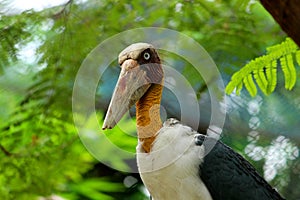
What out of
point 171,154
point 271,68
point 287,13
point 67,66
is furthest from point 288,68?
point 67,66

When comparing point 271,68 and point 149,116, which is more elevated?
point 271,68

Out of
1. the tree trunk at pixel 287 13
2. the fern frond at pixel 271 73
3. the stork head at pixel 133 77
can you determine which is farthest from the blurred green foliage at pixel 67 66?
the tree trunk at pixel 287 13

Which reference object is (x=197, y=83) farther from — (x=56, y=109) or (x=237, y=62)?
(x=56, y=109)

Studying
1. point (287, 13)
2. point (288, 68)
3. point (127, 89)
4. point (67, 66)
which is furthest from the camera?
point (67, 66)

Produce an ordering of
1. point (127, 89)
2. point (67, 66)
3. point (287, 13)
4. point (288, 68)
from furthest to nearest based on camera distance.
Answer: point (67, 66)
point (127, 89)
point (288, 68)
point (287, 13)

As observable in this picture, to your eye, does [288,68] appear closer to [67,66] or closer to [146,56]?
[146,56]

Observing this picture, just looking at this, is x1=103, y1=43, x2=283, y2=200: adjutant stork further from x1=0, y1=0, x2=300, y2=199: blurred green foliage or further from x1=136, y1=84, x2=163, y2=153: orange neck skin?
x1=0, y1=0, x2=300, y2=199: blurred green foliage

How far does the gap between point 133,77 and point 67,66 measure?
0.54 m

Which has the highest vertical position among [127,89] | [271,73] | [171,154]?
[271,73]

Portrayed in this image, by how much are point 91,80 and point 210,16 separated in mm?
444

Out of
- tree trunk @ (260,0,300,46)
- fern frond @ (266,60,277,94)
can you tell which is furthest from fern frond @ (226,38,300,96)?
tree trunk @ (260,0,300,46)

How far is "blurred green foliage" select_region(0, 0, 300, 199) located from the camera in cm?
213

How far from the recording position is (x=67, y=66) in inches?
84.9

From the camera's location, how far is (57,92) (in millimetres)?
2188
